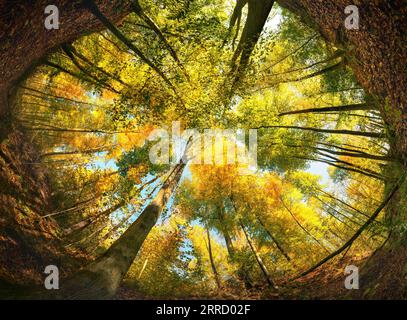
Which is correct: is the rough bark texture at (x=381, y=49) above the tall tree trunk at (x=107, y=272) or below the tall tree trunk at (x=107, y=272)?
above

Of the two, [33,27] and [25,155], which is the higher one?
[33,27]

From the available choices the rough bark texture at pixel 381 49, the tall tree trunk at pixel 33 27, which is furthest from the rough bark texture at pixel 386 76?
the tall tree trunk at pixel 33 27

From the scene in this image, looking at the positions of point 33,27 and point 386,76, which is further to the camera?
point 33,27

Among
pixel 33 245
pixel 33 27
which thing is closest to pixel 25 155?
pixel 33 245

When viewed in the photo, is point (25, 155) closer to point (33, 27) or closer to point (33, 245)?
point (33, 245)

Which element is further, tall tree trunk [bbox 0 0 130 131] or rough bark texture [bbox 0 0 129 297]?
rough bark texture [bbox 0 0 129 297]

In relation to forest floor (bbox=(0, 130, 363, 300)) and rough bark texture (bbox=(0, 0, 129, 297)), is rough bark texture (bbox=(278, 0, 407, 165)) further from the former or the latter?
rough bark texture (bbox=(0, 0, 129, 297))

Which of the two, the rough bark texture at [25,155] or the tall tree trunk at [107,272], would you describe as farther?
the tall tree trunk at [107,272]

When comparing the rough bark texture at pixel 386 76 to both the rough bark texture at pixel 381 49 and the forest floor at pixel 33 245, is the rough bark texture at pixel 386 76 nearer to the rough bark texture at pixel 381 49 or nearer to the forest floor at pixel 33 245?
the rough bark texture at pixel 381 49

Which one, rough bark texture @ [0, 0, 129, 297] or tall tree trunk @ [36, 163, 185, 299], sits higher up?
rough bark texture @ [0, 0, 129, 297]

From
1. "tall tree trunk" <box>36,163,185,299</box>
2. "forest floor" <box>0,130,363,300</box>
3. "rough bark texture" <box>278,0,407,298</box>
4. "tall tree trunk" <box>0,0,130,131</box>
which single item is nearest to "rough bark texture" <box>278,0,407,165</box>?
"rough bark texture" <box>278,0,407,298</box>

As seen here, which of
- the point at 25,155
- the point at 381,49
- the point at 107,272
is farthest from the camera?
the point at 25,155

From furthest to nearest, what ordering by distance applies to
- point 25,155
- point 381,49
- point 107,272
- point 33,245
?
point 25,155 < point 33,245 < point 107,272 < point 381,49

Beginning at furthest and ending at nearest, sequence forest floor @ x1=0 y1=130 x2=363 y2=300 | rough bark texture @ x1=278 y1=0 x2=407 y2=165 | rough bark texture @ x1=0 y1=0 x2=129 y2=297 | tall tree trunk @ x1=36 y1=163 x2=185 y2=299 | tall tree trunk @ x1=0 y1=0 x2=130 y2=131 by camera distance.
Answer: forest floor @ x1=0 y1=130 x2=363 y2=300 < tall tree trunk @ x1=36 y1=163 x2=185 y2=299 < rough bark texture @ x1=0 y1=0 x2=129 y2=297 < tall tree trunk @ x1=0 y1=0 x2=130 y2=131 < rough bark texture @ x1=278 y1=0 x2=407 y2=165
